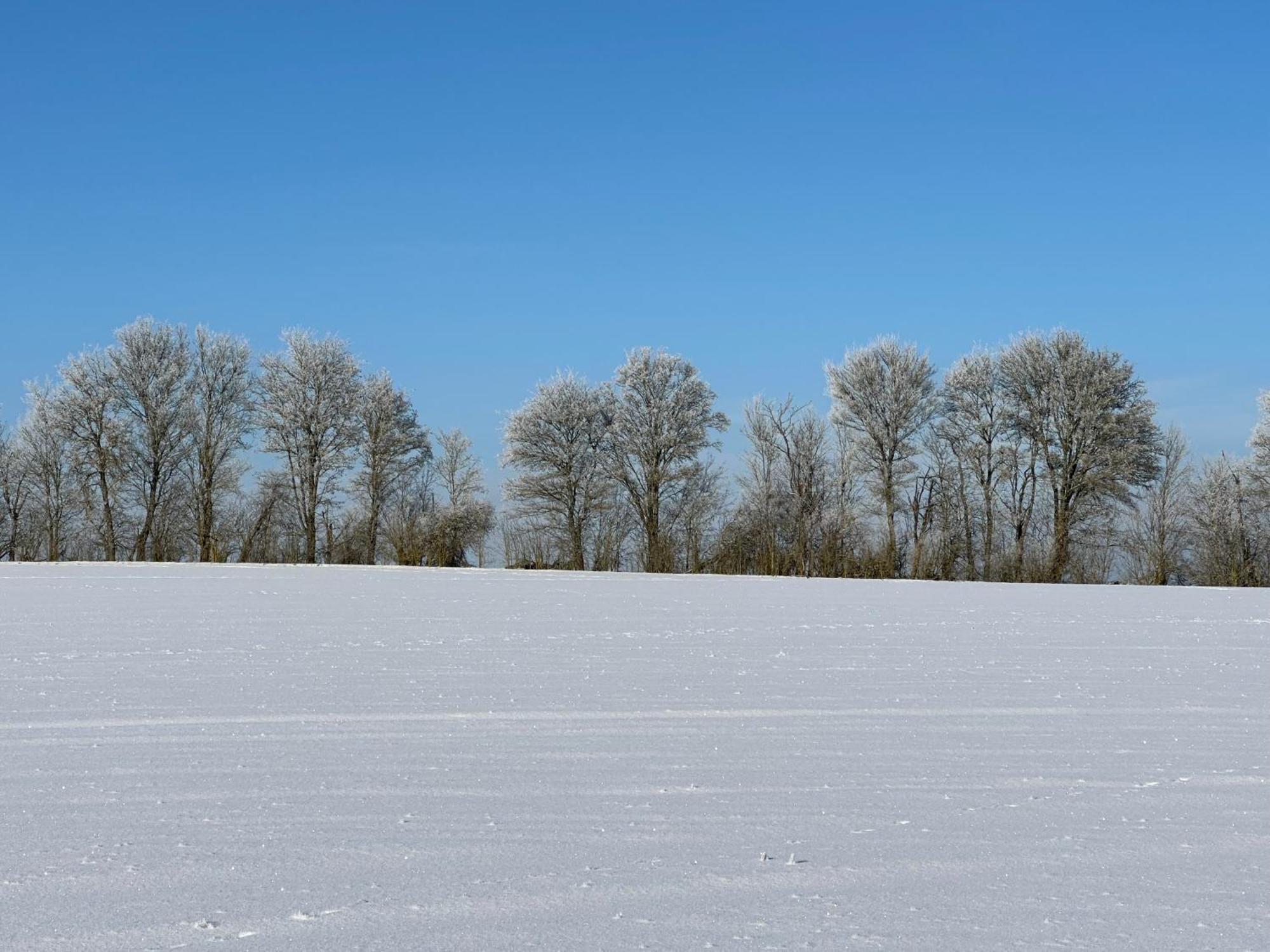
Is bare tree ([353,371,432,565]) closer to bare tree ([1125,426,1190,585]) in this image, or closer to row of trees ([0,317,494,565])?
row of trees ([0,317,494,565])

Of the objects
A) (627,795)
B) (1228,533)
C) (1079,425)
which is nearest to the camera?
(627,795)

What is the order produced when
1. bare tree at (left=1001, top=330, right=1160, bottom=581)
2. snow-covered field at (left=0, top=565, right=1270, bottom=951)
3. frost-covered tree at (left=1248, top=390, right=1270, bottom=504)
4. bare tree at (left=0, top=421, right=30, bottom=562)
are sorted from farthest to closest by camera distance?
bare tree at (left=0, top=421, right=30, bottom=562), frost-covered tree at (left=1248, top=390, right=1270, bottom=504), bare tree at (left=1001, top=330, right=1160, bottom=581), snow-covered field at (left=0, top=565, right=1270, bottom=951)

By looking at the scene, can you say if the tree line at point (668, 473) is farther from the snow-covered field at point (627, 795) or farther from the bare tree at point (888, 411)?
the snow-covered field at point (627, 795)

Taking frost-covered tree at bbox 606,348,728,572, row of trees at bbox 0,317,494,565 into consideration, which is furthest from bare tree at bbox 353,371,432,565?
frost-covered tree at bbox 606,348,728,572

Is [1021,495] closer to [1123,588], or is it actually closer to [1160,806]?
[1123,588]

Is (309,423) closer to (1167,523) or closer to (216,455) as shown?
(216,455)

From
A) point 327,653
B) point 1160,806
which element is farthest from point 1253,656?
point 327,653

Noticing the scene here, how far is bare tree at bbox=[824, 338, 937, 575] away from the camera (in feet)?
100

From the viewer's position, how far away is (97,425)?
30.3m

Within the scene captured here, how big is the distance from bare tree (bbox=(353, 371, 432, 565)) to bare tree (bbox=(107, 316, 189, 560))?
4988 millimetres

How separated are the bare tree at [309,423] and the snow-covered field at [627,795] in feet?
83.4

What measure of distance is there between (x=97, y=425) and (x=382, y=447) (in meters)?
7.86

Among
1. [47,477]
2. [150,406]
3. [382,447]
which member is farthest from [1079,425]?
[47,477]

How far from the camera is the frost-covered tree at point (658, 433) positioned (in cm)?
3269
